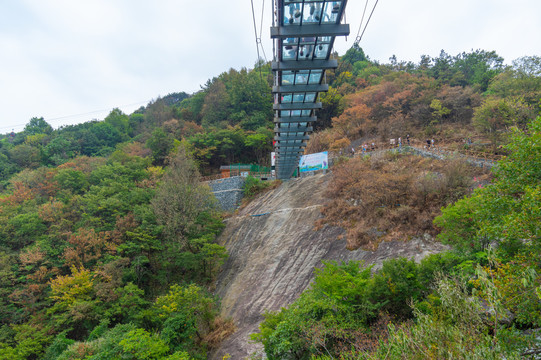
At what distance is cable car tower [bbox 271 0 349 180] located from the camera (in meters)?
7.02

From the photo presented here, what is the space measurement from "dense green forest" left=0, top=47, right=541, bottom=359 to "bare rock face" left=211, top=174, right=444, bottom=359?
4.07ft

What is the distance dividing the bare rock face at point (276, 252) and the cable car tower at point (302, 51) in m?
6.71

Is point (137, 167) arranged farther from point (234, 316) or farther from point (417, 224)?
point (417, 224)

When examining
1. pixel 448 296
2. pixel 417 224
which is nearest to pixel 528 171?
pixel 448 296

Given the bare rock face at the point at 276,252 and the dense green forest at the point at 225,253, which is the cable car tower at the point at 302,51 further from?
the bare rock face at the point at 276,252

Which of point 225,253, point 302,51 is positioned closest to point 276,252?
point 225,253

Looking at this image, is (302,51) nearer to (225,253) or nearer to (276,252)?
(276,252)

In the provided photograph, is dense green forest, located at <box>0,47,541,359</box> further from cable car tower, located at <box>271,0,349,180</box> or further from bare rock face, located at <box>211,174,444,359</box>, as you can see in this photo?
cable car tower, located at <box>271,0,349,180</box>

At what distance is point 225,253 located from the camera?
64.3 ft

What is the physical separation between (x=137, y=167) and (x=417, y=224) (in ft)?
82.1

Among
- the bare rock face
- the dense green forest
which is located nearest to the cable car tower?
the dense green forest

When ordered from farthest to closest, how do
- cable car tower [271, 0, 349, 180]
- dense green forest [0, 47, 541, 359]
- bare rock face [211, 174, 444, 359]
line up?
bare rock face [211, 174, 444, 359]
cable car tower [271, 0, 349, 180]
dense green forest [0, 47, 541, 359]

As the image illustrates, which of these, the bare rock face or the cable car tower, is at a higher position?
the cable car tower

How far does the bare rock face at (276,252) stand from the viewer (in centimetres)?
1245
